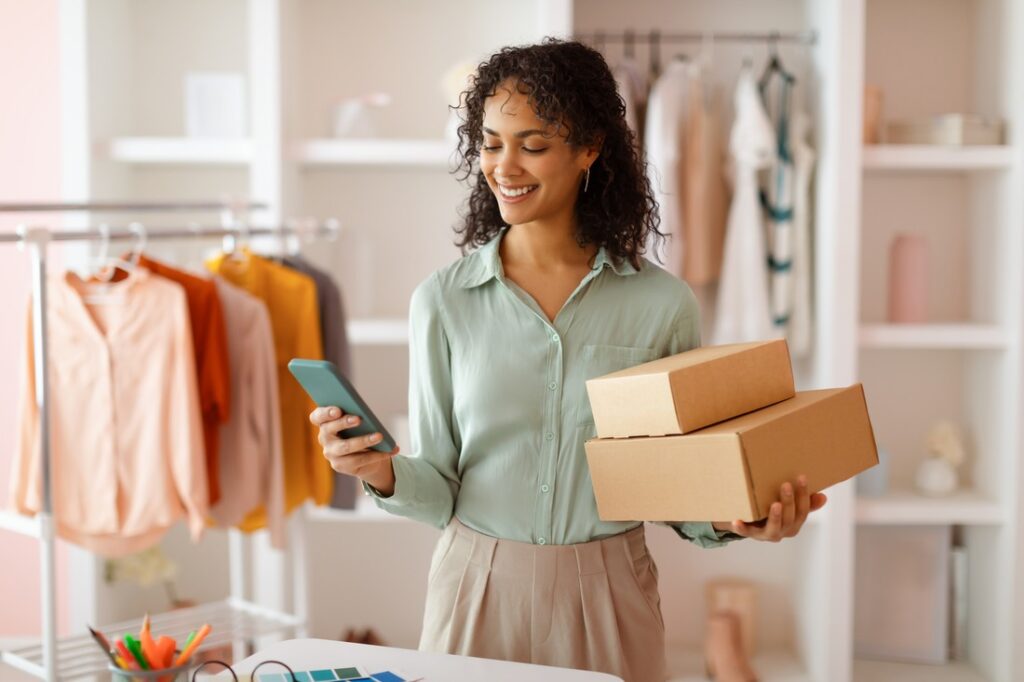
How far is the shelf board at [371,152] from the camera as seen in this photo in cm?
303

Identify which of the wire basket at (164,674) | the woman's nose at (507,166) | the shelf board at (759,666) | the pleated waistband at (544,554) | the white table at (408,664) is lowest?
the shelf board at (759,666)

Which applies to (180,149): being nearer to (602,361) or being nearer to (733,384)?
(602,361)

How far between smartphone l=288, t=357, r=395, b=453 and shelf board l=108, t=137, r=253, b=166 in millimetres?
1852

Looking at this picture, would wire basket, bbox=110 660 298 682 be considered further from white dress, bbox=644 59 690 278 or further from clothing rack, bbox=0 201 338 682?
white dress, bbox=644 59 690 278

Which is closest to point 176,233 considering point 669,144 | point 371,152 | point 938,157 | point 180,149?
point 180,149

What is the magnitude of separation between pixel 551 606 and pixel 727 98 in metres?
2.21

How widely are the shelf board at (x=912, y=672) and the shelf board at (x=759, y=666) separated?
0.17 m

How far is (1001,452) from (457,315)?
210cm

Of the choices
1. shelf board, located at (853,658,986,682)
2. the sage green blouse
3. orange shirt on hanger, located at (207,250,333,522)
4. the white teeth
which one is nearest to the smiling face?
the white teeth

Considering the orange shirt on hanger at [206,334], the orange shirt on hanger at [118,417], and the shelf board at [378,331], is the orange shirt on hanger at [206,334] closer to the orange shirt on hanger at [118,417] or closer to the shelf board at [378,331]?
the orange shirt on hanger at [118,417]

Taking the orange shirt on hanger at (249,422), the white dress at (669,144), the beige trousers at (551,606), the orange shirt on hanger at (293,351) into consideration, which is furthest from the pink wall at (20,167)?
the beige trousers at (551,606)

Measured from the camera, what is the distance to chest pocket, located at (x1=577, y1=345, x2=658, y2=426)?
4.97ft

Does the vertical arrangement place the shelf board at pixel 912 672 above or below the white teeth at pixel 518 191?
below

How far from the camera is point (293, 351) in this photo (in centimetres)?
275
